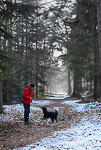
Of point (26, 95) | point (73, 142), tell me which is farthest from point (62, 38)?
point (73, 142)

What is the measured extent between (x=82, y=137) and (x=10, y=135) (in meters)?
2.97

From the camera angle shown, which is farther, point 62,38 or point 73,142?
point 62,38

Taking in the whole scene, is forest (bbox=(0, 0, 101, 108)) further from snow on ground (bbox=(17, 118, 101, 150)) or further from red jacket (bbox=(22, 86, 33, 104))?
snow on ground (bbox=(17, 118, 101, 150))

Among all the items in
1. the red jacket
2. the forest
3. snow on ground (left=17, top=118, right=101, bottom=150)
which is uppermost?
the forest

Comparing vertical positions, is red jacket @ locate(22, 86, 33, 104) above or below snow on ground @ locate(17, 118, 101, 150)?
above

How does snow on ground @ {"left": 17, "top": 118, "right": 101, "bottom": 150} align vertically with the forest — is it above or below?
below

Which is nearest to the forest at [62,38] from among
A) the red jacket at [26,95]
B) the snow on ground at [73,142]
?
the red jacket at [26,95]

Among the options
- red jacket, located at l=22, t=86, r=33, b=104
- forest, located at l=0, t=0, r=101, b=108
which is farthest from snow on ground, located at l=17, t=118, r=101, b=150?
forest, located at l=0, t=0, r=101, b=108

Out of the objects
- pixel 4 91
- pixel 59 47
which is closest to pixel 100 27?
pixel 4 91

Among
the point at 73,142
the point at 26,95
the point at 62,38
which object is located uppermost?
the point at 62,38

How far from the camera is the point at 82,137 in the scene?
6.21m

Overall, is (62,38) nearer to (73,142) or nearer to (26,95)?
(26,95)

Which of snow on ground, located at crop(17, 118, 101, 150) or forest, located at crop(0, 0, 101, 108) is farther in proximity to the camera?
forest, located at crop(0, 0, 101, 108)

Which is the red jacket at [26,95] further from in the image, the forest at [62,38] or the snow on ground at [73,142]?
the snow on ground at [73,142]
